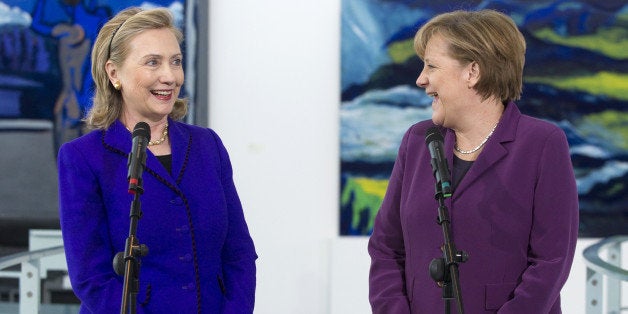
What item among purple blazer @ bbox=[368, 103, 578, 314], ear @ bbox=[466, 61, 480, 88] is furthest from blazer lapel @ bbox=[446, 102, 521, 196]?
ear @ bbox=[466, 61, 480, 88]

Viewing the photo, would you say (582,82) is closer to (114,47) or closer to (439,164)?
(439,164)

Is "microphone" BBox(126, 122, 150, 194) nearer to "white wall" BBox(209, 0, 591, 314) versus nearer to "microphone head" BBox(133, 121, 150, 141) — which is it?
"microphone head" BBox(133, 121, 150, 141)

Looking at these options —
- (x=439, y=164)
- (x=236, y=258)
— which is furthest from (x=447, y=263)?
(x=236, y=258)

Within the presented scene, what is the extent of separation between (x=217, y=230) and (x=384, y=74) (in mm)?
2365

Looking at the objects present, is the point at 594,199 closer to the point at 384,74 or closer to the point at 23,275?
the point at 384,74

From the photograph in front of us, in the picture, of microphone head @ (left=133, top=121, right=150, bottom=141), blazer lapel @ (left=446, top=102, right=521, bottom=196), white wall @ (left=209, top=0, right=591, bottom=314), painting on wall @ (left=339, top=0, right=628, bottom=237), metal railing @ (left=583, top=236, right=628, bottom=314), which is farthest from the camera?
white wall @ (left=209, top=0, right=591, bottom=314)

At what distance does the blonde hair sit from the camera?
2.28 m

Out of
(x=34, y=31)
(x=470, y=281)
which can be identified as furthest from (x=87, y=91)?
(x=470, y=281)

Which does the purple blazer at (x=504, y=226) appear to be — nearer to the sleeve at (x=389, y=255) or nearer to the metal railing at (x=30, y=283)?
the sleeve at (x=389, y=255)

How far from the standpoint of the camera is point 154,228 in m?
2.20

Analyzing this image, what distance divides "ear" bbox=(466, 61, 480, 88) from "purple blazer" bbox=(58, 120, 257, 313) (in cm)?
70

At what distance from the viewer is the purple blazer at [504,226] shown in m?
2.17

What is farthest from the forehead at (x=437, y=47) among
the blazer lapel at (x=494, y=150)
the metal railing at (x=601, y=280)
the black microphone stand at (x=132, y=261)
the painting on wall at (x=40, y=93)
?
the painting on wall at (x=40, y=93)

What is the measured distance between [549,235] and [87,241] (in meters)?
1.10
